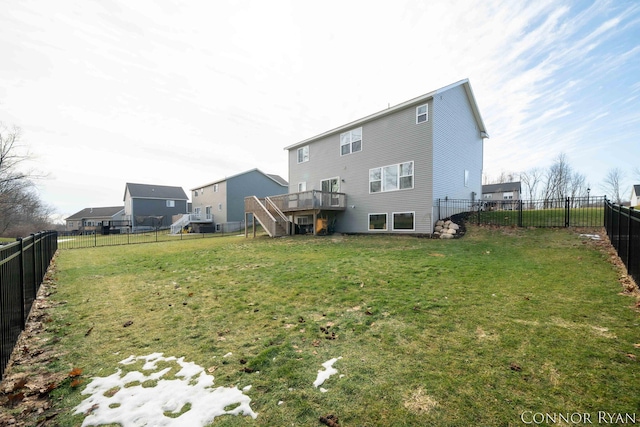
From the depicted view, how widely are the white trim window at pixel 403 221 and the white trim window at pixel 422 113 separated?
5164 millimetres

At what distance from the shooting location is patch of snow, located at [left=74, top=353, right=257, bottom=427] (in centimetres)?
229

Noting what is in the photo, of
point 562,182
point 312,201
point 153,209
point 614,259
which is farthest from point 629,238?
point 153,209

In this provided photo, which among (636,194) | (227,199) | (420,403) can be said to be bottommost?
(420,403)

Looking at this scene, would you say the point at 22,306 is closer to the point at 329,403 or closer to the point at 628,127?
the point at 329,403

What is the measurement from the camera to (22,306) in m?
4.16

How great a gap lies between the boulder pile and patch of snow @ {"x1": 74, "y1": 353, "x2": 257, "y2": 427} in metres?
12.3

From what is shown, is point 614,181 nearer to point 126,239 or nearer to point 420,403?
point 420,403

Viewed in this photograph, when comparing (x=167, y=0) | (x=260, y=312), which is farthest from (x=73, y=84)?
(x=260, y=312)

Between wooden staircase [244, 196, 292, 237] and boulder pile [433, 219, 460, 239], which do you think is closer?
boulder pile [433, 219, 460, 239]

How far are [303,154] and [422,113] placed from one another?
991 cm

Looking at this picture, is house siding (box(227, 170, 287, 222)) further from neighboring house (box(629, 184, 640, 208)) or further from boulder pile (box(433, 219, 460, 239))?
neighboring house (box(629, 184, 640, 208))

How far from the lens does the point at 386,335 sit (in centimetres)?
368

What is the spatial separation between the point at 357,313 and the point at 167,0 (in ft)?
38.6

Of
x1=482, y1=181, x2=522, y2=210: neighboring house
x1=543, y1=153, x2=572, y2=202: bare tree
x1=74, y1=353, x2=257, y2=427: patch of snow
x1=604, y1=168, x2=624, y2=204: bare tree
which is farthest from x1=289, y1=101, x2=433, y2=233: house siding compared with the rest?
x1=604, y1=168, x2=624, y2=204: bare tree
